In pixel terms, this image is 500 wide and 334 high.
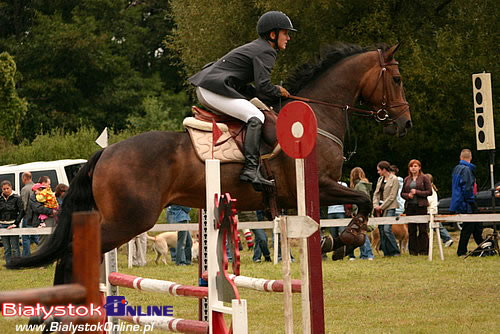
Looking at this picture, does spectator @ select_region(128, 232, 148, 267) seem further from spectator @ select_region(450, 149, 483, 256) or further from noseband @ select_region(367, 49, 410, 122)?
noseband @ select_region(367, 49, 410, 122)

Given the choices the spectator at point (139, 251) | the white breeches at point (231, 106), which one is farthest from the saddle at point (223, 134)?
the spectator at point (139, 251)

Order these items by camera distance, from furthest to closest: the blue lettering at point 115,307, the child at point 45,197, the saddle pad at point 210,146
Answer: the child at point 45,197 → the saddle pad at point 210,146 → the blue lettering at point 115,307

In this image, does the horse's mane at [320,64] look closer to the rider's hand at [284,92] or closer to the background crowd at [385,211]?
the rider's hand at [284,92]

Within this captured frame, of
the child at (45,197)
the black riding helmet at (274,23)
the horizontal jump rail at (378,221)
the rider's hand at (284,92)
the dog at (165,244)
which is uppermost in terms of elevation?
the black riding helmet at (274,23)

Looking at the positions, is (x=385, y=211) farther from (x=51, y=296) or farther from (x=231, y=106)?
(x=51, y=296)

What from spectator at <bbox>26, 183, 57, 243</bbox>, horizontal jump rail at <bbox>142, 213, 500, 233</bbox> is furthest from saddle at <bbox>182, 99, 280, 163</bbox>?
spectator at <bbox>26, 183, 57, 243</bbox>

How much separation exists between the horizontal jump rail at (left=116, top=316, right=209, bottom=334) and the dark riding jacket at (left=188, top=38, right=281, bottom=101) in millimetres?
2695

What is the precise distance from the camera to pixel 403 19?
27.8 m

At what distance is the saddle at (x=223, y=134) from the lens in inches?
329

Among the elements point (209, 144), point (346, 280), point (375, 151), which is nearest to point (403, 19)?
point (375, 151)

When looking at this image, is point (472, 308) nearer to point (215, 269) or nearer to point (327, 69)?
point (327, 69)

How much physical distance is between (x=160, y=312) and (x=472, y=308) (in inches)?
132

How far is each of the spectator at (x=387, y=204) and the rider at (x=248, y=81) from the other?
8.08 meters

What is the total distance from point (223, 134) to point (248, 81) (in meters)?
0.66
